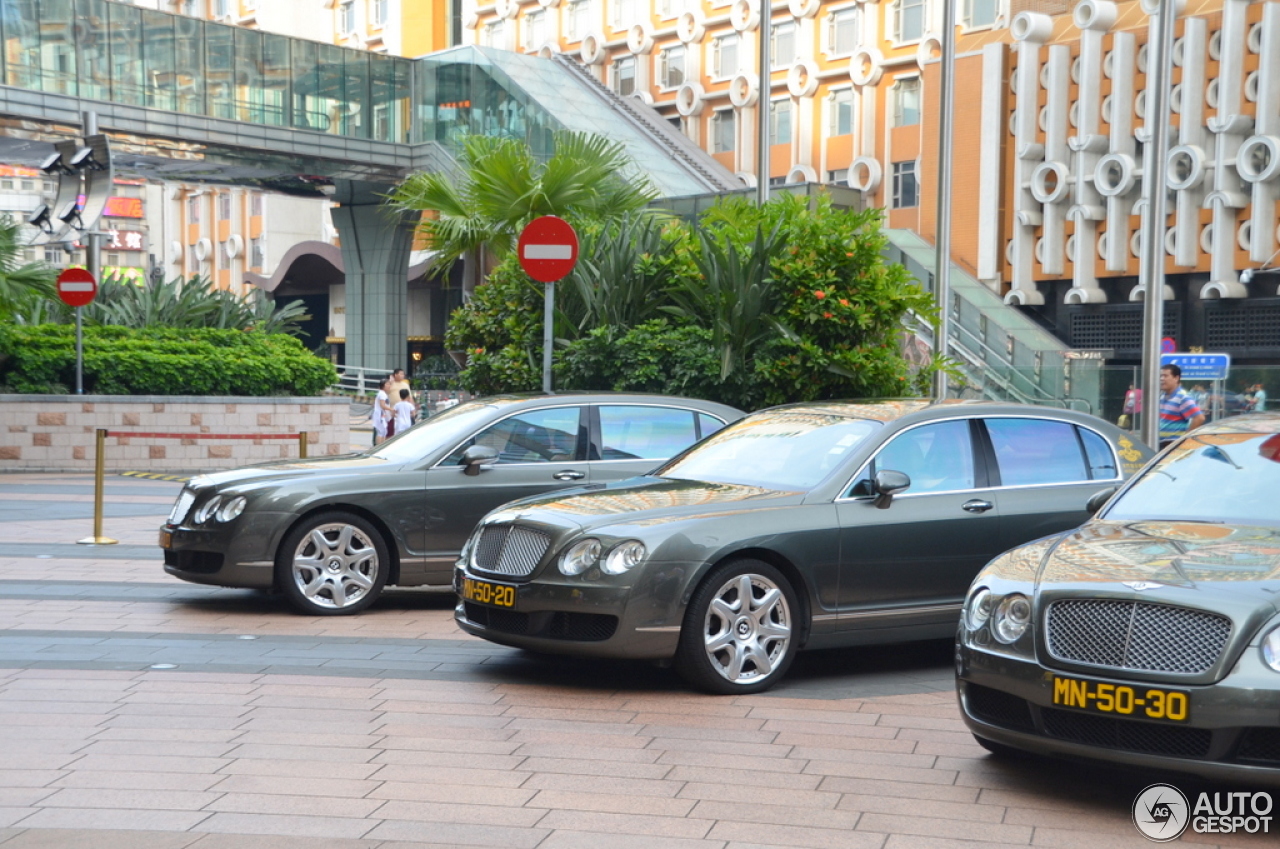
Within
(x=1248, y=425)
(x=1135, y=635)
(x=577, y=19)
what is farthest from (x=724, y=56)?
(x=1135, y=635)

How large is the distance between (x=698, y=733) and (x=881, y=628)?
1625 millimetres

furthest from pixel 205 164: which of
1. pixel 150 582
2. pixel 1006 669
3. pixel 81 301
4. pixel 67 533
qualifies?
pixel 1006 669

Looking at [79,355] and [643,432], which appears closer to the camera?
[643,432]

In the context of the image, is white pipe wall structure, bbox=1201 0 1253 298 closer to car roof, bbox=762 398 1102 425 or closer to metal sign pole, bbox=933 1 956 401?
metal sign pole, bbox=933 1 956 401

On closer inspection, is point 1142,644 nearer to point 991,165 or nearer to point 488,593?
point 488,593

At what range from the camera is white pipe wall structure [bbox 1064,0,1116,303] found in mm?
36656

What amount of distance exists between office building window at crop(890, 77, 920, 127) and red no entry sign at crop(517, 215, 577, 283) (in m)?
33.6

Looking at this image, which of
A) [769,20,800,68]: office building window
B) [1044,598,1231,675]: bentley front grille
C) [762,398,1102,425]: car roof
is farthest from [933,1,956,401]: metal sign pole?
[769,20,800,68]: office building window

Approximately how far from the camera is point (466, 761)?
577 centimetres

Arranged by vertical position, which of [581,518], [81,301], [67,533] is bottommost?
[67,533]

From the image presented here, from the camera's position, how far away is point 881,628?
7598 mm

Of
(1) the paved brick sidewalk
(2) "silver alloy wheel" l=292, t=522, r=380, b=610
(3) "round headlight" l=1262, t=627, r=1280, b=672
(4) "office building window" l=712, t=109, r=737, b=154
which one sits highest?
(4) "office building window" l=712, t=109, r=737, b=154

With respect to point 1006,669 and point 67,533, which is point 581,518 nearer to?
point 1006,669

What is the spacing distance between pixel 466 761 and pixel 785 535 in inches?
84.3
